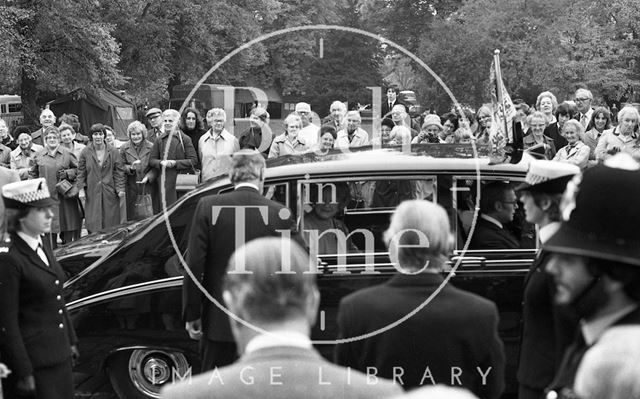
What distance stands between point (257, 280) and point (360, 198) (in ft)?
13.8

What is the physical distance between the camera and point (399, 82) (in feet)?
82.9

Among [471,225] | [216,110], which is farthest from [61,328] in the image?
[216,110]

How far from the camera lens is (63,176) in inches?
523

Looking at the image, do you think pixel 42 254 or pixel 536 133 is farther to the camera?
pixel 536 133

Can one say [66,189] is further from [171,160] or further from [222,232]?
[222,232]

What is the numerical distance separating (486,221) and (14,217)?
121 inches

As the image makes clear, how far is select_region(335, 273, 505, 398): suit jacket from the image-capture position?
14.0 feet

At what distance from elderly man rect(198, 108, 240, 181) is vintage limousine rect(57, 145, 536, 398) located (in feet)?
16.3

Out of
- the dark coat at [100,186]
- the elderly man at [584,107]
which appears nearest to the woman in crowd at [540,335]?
the dark coat at [100,186]

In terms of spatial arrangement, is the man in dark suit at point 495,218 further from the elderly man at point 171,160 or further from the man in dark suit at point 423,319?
the elderly man at point 171,160

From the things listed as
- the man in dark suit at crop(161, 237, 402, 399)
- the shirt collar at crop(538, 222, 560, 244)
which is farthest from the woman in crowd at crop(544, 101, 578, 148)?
the man in dark suit at crop(161, 237, 402, 399)

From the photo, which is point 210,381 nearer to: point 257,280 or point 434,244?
point 257,280

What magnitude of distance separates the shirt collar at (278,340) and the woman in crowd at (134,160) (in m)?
10.9

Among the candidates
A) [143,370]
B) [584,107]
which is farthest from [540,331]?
[584,107]
